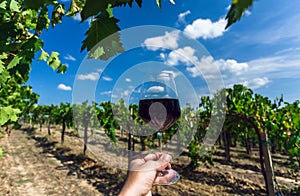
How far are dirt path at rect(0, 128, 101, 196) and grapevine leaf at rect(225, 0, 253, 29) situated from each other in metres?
8.50

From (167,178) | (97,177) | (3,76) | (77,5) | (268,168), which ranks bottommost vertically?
(97,177)

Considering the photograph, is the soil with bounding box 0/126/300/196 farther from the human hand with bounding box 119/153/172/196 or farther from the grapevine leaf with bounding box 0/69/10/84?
the grapevine leaf with bounding box 0/69/10/84

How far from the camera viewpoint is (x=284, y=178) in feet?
31.6

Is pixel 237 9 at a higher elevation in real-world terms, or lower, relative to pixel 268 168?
higher

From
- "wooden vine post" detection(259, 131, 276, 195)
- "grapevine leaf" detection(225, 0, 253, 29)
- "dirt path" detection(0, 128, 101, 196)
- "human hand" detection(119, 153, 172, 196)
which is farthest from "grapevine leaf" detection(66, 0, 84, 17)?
Result: "dirt path" detection(0, 128, 101, 196)

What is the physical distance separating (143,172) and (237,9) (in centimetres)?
141

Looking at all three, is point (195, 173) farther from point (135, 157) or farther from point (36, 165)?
point (135, 157)

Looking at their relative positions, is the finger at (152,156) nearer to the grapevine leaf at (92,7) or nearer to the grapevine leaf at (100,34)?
the grapevine leaf at (100,34)

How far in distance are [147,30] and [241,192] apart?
27.0 ft

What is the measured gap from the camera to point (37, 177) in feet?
30.8

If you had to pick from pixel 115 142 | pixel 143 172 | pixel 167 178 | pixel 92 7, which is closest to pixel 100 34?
pixel 92 7

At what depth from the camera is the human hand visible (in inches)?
60.8

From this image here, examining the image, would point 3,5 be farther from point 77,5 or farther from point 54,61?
point 54,61

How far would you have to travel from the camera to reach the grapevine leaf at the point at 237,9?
13.6 inches
